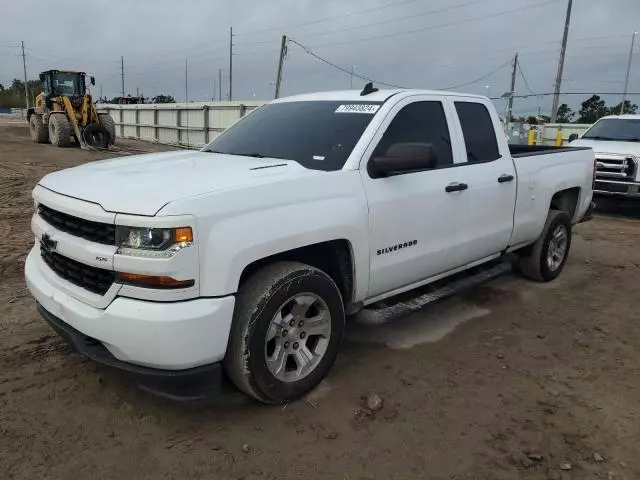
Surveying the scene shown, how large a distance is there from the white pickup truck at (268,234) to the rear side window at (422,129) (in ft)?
0.04

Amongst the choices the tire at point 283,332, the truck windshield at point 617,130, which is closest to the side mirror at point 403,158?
the tire at point 283,332

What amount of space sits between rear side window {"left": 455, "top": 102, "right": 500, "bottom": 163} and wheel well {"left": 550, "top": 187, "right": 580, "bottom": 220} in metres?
1.54

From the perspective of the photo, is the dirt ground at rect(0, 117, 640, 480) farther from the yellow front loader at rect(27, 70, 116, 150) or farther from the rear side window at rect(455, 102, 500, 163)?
the yellow front loader at rect(27, 70, 116, 150)

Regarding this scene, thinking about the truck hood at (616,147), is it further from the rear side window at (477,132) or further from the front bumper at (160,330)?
the front bumper at (160,330)

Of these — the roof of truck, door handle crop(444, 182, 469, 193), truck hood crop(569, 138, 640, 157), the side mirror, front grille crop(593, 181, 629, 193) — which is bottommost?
front grille crop(593, 181, 629, 193)

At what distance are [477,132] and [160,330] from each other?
128 inches

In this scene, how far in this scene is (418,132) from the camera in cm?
414

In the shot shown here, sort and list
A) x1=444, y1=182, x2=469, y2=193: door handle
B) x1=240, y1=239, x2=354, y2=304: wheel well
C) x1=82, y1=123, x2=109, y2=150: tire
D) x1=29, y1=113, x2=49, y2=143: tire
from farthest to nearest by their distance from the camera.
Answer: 1. x1=29, y1=113, x2=49, y2=143: tire
2. x1=82, y1=123, x2=109, y2=150: tire
3. x1=444, y1=182, x2=469, y2=193: door handle
4. x1=240, y1=239, x2=354, y2=304: wheel well

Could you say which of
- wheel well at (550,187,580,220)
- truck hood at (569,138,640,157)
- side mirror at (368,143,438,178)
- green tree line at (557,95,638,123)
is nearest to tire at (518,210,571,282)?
wheel well at (550,187,580,220)

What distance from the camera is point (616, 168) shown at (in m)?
10.2

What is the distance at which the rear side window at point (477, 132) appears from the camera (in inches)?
181

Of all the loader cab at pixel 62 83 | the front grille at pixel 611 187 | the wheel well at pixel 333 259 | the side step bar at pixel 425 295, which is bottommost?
the side step bar at pixel 425 295

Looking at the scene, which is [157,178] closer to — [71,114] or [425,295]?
[425,295]

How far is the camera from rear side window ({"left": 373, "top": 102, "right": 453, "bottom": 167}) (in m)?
3.91
